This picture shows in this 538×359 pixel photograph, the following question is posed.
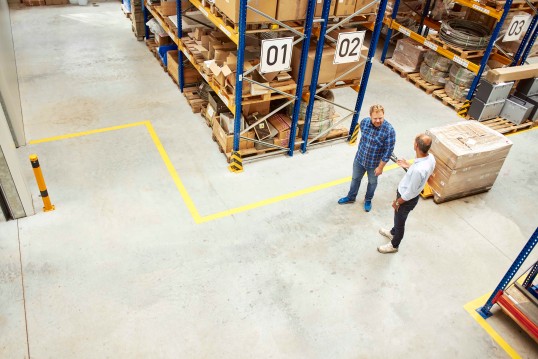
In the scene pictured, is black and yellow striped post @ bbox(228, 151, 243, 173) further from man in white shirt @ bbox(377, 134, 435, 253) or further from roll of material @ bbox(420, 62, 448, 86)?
roll of material @ bbox(420, 62, 448, 86)

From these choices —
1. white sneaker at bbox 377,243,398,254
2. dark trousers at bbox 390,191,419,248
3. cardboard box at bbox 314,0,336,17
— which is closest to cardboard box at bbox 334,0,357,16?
cardboard box at bbox 314,0,336,17

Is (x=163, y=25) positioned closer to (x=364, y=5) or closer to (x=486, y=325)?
(x=364, y=5)

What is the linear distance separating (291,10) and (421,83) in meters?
6.14

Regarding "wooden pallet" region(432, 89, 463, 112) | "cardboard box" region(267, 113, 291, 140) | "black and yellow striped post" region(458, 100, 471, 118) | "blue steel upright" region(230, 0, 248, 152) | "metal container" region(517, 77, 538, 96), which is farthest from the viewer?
"wooden pallet" region(432, 89, 463, 112)

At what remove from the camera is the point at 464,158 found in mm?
6785

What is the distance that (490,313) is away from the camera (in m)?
5.41

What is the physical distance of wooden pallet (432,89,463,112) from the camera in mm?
10164

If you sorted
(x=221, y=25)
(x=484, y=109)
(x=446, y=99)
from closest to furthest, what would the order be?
(x=221, y=25), (x=484, y=109), (x=446, y=99)

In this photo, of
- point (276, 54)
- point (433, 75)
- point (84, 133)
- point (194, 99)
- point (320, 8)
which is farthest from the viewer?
point (433, 75)

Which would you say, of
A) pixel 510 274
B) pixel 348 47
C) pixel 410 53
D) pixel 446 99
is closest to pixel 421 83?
pixel 446 99

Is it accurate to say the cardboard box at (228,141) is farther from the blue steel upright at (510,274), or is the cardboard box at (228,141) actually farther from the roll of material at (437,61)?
the roll of material at (437,61)

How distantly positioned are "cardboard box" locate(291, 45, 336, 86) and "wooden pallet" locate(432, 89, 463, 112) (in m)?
4.46

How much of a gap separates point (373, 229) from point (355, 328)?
1.91m

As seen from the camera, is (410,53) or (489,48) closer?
(489,48)
